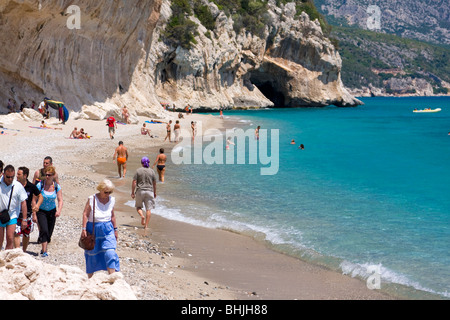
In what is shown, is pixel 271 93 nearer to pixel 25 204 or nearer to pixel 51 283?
pixel 25 204

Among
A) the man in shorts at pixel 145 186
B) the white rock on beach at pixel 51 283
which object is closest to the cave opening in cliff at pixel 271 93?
the man in shorts at pixel 145 186

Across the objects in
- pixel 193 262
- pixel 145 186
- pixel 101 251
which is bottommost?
pixel 193 262

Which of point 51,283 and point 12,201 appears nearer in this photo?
point 51,283

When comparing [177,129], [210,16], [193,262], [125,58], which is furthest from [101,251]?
[210,16]

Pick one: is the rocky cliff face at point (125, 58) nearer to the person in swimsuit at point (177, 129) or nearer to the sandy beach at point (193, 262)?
the person in swimsuit at point (177, 129)

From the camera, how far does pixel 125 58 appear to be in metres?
40.4

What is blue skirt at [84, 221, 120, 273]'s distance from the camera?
6133 millimetres

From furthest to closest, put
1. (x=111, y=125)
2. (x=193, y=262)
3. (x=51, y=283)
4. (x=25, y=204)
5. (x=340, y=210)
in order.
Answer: (x=111, y=125) → (x=340, y=210) → (x=193, y=262) → (x=25, y=204) → (x=51, y=283)

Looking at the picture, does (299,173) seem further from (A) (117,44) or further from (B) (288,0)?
(B) (288,0)

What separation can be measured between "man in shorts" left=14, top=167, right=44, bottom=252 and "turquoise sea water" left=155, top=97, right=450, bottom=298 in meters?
4.89

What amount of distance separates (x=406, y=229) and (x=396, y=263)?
2.94 m

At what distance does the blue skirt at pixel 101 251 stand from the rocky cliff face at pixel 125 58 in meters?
24.1

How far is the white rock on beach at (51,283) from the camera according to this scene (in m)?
4.61

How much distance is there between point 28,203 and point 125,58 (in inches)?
1369
